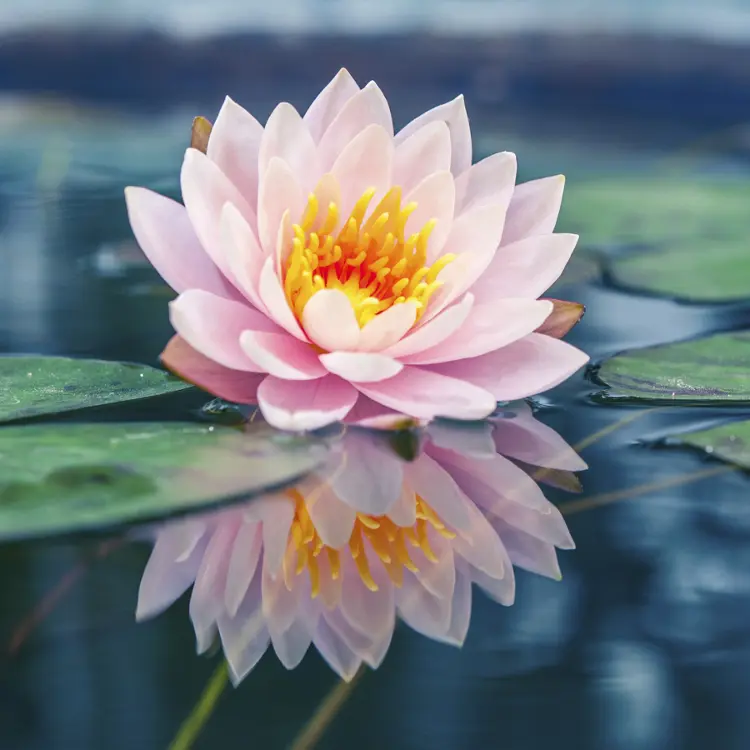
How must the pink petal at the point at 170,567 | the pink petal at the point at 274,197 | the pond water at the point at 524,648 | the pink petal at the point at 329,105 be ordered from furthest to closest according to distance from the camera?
the pink petal at the point at 329,105 < the pink petal at the point at 274,197 < the pink petal at the point at 170,567 < the pond water at the point at 524,648

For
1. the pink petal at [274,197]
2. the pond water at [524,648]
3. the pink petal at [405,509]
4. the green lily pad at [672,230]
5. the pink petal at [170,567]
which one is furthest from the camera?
the green lily pad at [672,230]

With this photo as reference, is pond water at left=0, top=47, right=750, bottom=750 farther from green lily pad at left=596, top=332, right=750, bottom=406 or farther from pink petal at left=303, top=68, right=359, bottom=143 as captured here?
pink petal at left=303, top=68, right=359, bottom=143

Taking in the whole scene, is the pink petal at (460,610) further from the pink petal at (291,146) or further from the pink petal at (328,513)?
the pink petal at (291,146)

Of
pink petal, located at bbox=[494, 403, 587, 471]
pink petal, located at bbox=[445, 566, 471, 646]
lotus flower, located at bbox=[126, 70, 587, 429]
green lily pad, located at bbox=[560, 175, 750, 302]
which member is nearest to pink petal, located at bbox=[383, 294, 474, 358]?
lotus flower, located at bbox=[126, 70, 587, 429]

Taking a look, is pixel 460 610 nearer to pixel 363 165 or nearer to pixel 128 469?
pixel 128 469

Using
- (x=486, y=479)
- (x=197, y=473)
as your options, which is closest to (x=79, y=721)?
(x=197, y=473)

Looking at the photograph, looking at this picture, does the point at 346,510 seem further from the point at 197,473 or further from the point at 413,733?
the point at 413,733

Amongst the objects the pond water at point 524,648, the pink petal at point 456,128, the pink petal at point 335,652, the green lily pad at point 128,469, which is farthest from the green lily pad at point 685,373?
the pink petal at point 335,652
